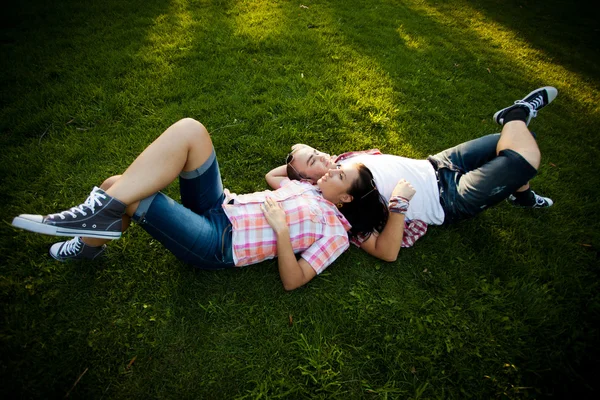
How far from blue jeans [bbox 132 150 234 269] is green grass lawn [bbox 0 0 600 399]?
451 mm

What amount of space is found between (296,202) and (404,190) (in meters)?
1.10

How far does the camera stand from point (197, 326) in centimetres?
245

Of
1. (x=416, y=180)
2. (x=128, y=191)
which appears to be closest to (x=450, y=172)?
(x=416, y=180)

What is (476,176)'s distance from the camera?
9.73 feet

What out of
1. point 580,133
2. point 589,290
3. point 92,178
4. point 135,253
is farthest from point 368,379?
point 580,133

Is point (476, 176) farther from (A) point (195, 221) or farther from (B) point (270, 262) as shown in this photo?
(A) point (195, 221)

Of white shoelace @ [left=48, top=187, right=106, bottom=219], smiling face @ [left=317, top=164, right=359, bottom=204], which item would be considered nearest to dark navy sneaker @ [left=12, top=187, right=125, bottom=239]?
white shoelace @ [left=48, top=187, right=106, bottom=219]

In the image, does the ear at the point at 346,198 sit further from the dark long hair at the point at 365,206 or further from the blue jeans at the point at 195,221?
the blue jeans at the point at 195,221

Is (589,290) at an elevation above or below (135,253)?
below

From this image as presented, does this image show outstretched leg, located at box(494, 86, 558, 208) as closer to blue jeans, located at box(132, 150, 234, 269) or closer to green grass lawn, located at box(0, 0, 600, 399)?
green grass lawn, located at box(0, 0, 600, 399)

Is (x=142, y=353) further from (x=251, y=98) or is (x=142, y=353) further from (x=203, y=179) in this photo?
(x=251, y=98)

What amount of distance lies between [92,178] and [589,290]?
224 inches

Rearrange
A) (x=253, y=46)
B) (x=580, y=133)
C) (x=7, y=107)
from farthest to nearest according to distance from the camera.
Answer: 1. (x=253, y=46)
2. (x=580, y=133)
3. (x=7, y=107)

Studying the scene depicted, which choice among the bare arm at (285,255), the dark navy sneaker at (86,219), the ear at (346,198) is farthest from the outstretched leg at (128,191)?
the ear at (346,198)
